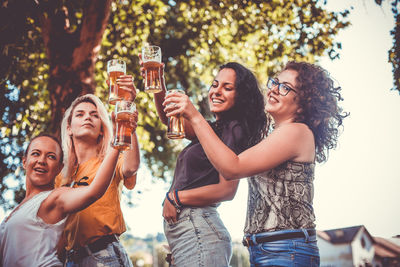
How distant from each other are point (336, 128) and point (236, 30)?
23.5ft

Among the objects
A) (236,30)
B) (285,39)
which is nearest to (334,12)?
(285,39)

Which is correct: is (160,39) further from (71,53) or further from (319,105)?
(319,105)

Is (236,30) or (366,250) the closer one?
(236,30)

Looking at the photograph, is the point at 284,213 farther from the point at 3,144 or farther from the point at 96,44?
the point at 3,144

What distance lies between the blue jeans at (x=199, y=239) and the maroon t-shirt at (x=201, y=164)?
16 cm

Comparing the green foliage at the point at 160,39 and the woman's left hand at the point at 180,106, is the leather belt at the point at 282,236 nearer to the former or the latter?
the woman's left hand at the point at 180,106

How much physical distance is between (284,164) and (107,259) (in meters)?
1.25

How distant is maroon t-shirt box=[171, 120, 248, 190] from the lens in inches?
89.2

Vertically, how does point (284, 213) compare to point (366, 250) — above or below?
above

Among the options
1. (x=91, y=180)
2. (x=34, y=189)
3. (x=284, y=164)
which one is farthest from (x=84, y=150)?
(x=284, y=164)

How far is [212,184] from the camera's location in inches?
87.7

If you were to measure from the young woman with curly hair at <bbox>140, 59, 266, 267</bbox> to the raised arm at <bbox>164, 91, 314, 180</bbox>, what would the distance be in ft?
0.32

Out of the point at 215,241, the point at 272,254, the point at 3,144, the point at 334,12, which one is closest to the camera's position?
the point at 272,254

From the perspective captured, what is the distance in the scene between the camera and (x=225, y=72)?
8.66ft
